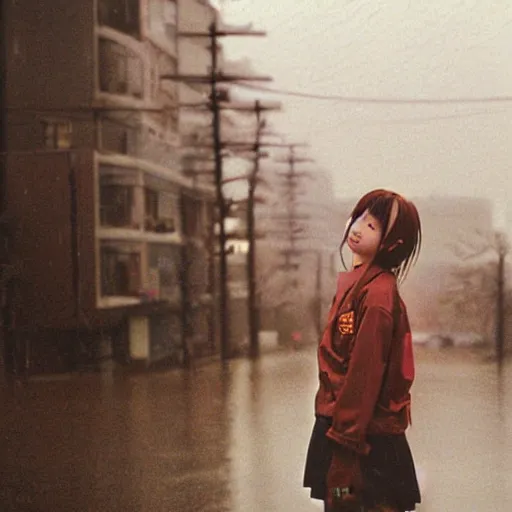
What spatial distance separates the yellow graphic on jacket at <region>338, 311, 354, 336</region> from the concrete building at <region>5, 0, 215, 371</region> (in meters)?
0.52

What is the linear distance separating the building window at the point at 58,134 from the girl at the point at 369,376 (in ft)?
2.93

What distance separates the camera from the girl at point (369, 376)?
167 centimetres

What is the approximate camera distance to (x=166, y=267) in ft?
6.91

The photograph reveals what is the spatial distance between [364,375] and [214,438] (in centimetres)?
62

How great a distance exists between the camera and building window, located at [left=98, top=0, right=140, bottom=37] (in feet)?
6.94

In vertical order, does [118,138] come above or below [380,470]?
above

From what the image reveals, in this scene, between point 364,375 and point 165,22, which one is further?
point 165,22

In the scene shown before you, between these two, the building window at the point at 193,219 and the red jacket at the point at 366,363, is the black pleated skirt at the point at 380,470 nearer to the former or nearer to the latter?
the red jacket at the point at 366,363

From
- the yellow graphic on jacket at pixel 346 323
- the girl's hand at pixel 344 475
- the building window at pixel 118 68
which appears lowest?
the girl's hand at pixel 344 475

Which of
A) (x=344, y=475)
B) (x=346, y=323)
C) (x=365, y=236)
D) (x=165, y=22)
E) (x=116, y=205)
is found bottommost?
(x=344, y=475)

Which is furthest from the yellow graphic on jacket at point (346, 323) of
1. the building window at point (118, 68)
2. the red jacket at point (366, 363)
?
the building window at point (118, 68)

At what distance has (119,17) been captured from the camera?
6.95ft

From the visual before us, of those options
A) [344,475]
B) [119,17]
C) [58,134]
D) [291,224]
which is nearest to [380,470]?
[344,475]

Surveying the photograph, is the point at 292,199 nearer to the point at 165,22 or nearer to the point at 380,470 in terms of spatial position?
the point at 165,22
